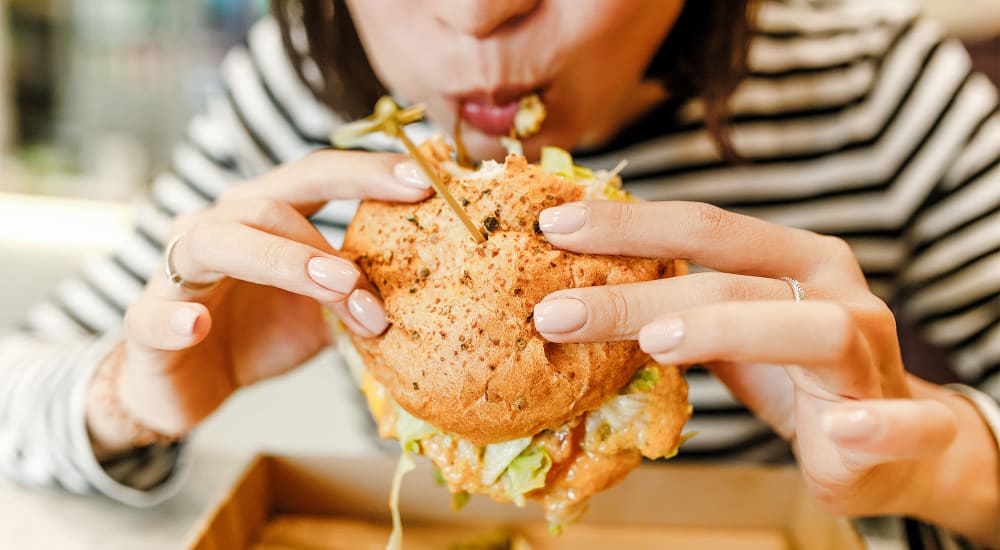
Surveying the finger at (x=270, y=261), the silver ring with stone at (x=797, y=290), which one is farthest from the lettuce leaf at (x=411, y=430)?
the silver ring with stone at (x=797, y=290)

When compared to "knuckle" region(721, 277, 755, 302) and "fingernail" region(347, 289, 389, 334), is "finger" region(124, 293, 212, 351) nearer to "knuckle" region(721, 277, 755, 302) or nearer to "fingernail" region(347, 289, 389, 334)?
"fingernail" region(347, 289, 389, 334)

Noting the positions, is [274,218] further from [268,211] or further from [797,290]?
[797,290]

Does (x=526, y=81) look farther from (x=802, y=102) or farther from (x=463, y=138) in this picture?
(x=802, y=102)

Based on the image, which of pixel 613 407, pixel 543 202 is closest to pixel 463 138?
pixel 543 202

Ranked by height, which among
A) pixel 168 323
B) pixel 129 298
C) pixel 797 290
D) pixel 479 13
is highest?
pixel 479 13

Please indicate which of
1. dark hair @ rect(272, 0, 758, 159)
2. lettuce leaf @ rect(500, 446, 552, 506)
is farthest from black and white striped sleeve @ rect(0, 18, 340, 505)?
lettuce leaf @ rect(500, 446, 552, 506)

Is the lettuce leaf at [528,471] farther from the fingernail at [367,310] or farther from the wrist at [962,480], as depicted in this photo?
the wrist at [962,480]

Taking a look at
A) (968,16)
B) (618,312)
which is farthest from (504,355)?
(968,16)
